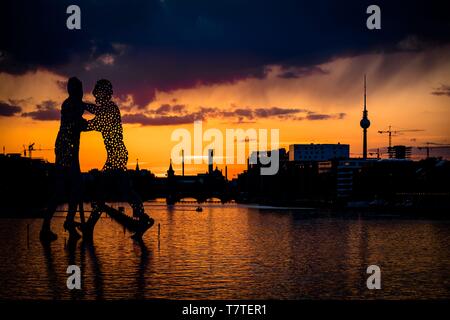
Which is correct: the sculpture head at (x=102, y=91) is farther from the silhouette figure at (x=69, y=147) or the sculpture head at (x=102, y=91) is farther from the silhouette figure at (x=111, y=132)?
the silhouette figure at (x=69, y=147)

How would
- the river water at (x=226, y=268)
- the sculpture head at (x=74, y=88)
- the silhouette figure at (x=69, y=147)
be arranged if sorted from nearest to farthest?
1. the river water at (x=226, y=268)
2. the sculpture head at (x=74, y=88)
3. the silhouette figure at (x=69, y=147)

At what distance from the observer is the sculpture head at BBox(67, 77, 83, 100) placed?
39.9 m

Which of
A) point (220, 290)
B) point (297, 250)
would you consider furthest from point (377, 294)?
point (297, 250)

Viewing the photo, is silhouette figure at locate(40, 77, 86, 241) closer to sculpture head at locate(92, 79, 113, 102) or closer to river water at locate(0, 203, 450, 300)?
sculpture head at locate(92, 79, 113, 102)

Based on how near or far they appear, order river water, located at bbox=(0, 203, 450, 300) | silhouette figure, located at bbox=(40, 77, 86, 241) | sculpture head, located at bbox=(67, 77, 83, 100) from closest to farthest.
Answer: river water, located at bbox=(0, 203, 450, 300) < sculpture head, located at bbox=(67, 77, 83, 100) < silhouette figure, located at bbox=(40, 77, 86, 241)

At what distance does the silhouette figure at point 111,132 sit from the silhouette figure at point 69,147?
0.75 metres

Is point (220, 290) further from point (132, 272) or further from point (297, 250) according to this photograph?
point (297, 250)

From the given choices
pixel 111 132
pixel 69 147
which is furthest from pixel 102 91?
pixel 69 147

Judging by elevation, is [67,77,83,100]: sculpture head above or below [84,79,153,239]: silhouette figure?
above

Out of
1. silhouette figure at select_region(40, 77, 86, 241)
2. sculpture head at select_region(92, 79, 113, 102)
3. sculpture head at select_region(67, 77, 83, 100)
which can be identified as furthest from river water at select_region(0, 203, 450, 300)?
sculpture head at select_region(67, 77, 83, 100)

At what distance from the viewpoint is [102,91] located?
40.1 metres

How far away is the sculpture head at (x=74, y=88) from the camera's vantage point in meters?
39.9

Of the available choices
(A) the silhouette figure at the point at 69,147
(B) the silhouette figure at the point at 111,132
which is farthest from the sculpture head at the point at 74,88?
(B) the silhouette figure at the point at 111,132

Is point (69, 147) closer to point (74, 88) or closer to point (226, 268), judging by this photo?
point (74, 88)
